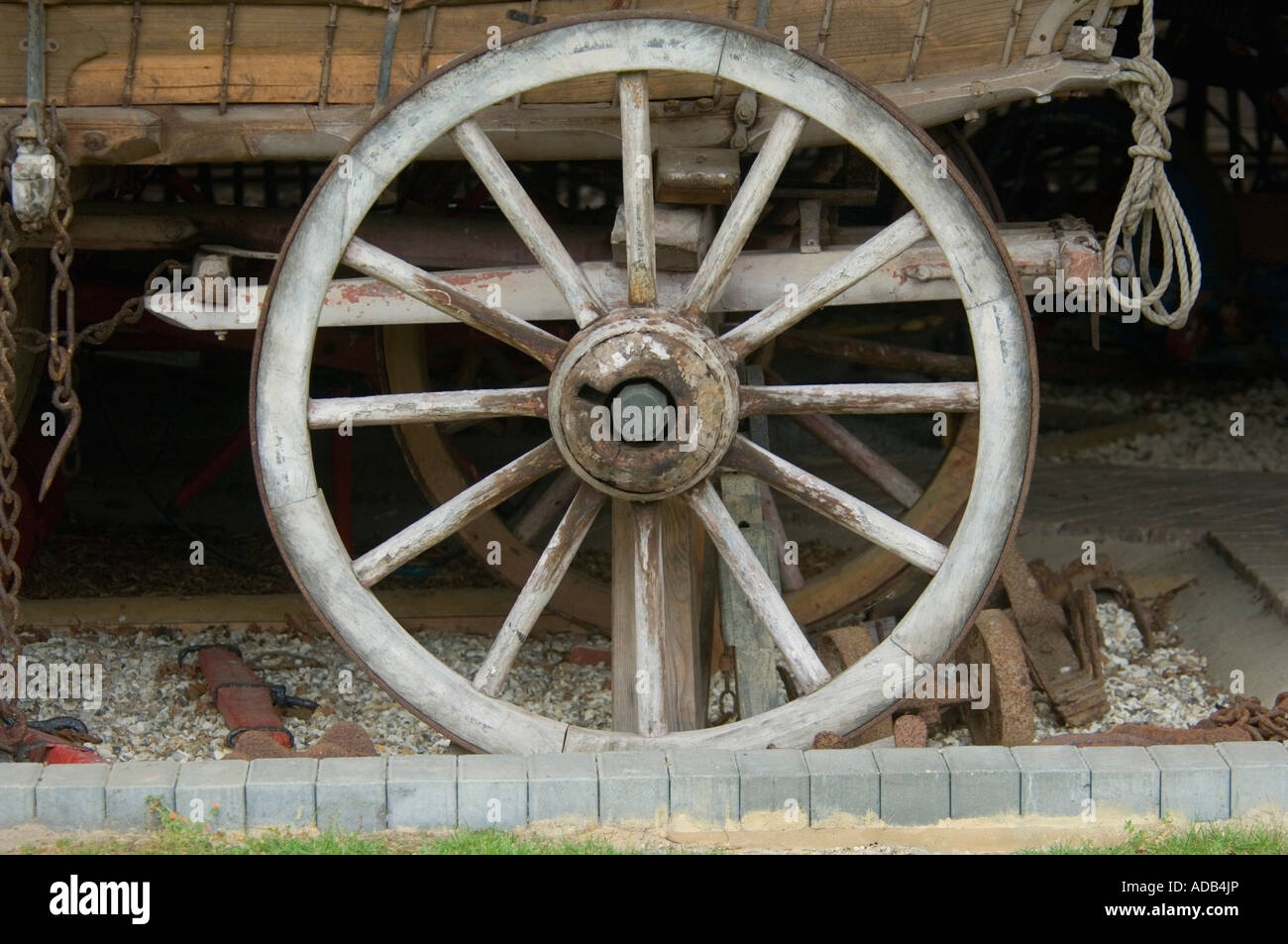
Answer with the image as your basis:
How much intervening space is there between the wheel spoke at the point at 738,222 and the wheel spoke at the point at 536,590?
1.78 ft

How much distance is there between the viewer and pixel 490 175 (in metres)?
4.06

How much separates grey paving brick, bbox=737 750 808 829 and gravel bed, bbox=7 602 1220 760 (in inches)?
48.6

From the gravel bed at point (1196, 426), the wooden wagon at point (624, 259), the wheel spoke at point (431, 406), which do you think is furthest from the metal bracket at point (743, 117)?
the gravel bed at point (1196, 426)

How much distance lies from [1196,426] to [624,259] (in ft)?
15.3

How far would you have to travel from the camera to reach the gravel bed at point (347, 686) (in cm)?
491

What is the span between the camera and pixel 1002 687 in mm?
4520

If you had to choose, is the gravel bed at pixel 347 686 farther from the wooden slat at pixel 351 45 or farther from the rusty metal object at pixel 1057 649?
the wooden slat at pixel 351 45

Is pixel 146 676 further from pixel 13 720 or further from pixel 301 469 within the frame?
pixel 301 469

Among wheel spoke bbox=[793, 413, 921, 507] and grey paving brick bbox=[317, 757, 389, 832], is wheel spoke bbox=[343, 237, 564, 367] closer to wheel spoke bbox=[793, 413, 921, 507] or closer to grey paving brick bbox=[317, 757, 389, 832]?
grey paving brick bbox=[317, 757, 389, 832]

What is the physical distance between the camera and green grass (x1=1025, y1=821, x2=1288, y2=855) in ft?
11.7

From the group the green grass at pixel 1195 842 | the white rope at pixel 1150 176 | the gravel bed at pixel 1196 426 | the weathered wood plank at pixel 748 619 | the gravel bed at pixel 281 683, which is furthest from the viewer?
the gravel bed at pixel 1196 426

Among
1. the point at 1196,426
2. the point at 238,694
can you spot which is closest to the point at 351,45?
the point at 238,694

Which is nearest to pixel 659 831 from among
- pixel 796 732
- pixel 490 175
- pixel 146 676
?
pixel 796 732

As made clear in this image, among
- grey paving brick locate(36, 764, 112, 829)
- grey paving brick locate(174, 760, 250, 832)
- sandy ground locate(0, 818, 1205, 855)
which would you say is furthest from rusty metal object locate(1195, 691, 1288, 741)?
grey paving brick locate(36, 764, 112, 829)
